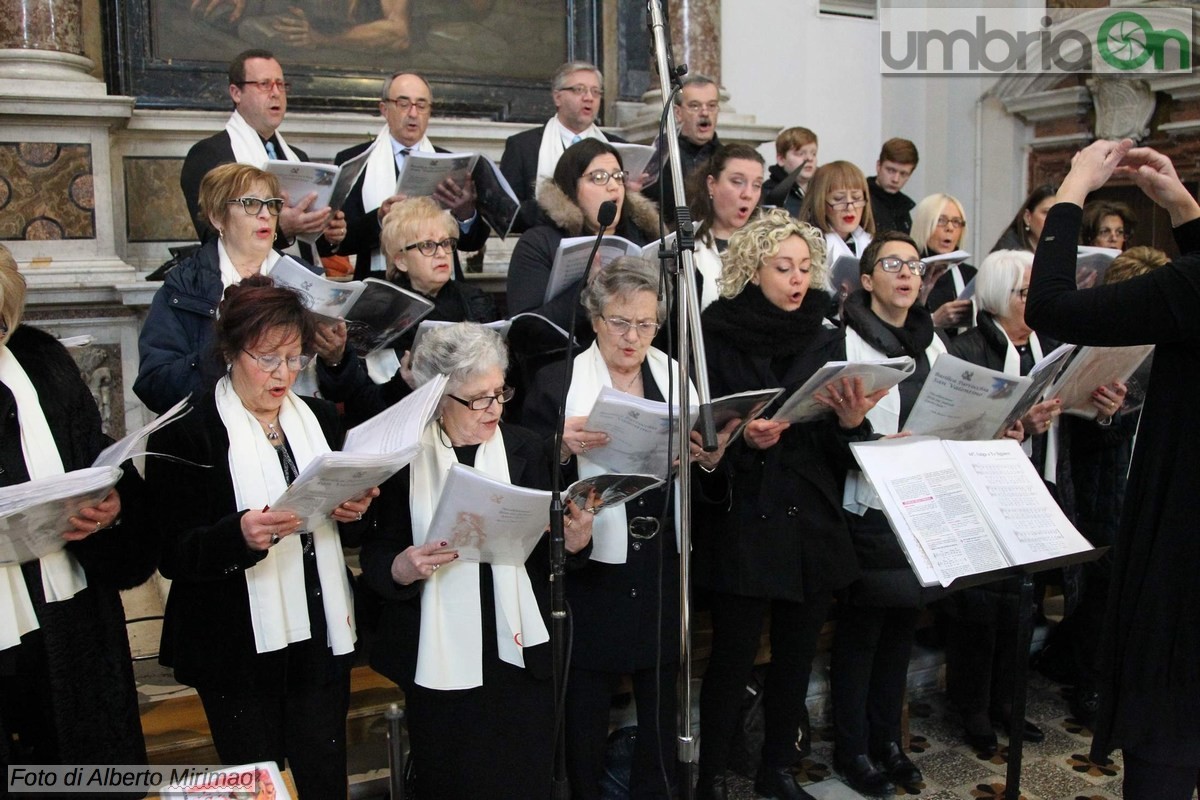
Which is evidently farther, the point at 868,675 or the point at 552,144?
the point at 552,144

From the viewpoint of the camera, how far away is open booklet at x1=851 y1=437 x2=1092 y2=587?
8.66 feet

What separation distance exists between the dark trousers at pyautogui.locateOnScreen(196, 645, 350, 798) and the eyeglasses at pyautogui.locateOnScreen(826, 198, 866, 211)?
2.92 metres

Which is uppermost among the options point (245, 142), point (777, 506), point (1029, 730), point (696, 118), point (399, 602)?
point (696, 118)

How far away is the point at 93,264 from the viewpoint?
4934mm

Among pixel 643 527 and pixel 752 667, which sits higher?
pixel 643 527

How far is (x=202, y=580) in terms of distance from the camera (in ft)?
8.11

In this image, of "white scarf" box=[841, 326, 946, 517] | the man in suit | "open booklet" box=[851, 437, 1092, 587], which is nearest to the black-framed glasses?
"open booklet" box=[851, 437, 1092, 587]

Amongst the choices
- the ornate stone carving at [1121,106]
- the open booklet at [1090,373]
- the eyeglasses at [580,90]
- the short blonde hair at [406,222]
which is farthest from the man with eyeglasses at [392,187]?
the ornate stone carving at [1121,106]

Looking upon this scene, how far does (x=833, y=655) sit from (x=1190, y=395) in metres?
1.74

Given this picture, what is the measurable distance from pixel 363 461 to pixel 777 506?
1.46 m

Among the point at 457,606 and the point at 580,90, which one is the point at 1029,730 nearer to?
the point at 457,606

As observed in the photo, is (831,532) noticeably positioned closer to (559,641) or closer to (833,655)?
(833,655)

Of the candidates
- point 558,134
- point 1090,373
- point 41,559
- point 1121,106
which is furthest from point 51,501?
point 1121,106

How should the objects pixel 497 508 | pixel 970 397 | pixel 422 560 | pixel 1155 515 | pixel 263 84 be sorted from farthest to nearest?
1. pixel 263 84
2. pixel 970 397
3. pixel 422 560
4. pixel 497 508
5. pixel 1155 515
